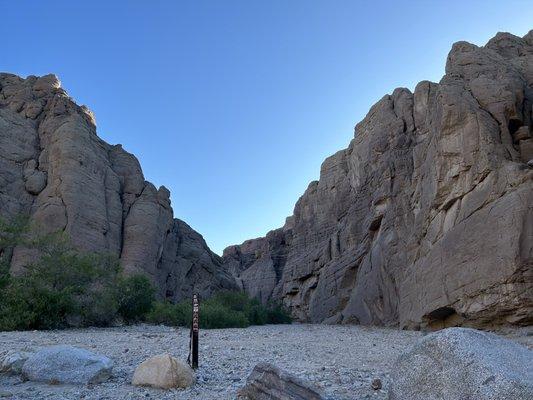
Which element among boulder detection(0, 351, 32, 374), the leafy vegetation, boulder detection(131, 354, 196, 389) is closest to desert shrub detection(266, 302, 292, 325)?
the leafy vegetation

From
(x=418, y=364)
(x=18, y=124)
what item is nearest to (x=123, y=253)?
(x=18, y=124)

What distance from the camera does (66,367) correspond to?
884 cm

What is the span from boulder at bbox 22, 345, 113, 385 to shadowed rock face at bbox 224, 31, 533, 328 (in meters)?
14.9

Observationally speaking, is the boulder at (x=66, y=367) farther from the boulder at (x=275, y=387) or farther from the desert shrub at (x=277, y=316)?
the desert shrub at (x=277, y=316)

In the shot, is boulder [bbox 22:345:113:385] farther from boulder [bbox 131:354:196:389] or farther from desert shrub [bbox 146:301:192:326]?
desert shrub [bbox 146:301:192:326]

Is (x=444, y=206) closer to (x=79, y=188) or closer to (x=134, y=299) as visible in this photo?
(x=134, y=299)

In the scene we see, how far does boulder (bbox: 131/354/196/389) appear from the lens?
8.44 metres

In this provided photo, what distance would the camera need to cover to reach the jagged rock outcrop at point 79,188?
134 ft

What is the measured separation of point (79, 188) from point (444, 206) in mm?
31031

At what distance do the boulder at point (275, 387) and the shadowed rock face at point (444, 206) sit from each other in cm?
1362

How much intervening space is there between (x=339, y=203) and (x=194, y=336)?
135ft

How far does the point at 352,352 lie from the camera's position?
561 inches

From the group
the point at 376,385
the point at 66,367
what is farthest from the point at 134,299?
the point at 376,385

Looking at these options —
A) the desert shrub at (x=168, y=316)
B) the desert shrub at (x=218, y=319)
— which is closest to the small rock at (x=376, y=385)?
the desert shrub at (x=218, y=319)
